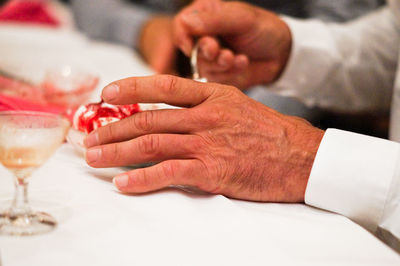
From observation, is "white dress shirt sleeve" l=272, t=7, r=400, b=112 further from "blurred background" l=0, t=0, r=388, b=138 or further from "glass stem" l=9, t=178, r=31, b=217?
"glass stem" l=9, t=178, r=31, b=217

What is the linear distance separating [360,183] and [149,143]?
295 millimetres

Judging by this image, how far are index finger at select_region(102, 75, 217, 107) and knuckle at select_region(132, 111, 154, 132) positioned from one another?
0.02 metres

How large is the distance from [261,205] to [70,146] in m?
0.33

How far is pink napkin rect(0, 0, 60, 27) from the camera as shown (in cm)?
236

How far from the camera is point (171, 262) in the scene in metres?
0.47

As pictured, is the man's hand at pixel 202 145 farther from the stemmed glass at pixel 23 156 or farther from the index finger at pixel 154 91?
the stemmed glass at pixel 23 156

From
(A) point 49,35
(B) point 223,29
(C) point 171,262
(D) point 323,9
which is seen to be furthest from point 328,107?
(A) point 49,35

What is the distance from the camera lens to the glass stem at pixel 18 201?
0.51m

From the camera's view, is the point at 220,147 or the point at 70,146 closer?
the point at 220,147

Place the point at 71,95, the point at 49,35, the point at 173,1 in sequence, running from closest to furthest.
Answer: the point at 71,95
the point at 49,35
the point at 173,1

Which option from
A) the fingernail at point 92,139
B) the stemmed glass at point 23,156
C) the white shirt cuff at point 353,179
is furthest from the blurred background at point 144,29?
the stemmed glass at point 23,156

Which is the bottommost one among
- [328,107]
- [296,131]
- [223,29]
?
[328,107]

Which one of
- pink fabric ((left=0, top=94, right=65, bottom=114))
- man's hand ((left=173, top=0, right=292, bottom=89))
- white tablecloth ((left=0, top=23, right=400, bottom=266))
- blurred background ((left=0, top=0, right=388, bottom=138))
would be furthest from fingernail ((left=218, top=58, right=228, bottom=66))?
white tablecloth ((left=0, top=23, right=400, bottom=266))

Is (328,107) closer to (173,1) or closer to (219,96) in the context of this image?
(219,96)
